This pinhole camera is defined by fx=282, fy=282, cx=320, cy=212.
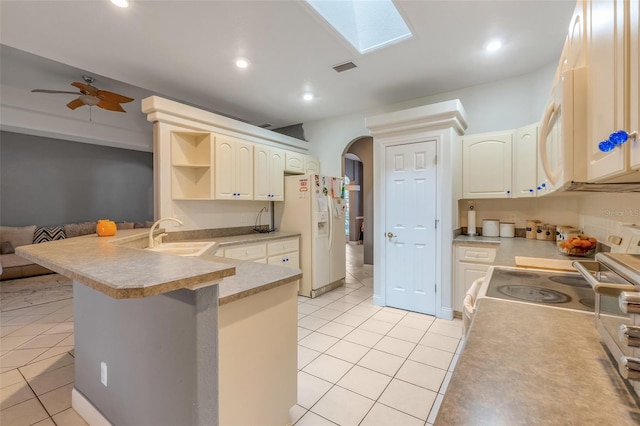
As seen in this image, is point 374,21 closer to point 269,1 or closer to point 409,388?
point 269,1

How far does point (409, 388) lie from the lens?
6.55ft

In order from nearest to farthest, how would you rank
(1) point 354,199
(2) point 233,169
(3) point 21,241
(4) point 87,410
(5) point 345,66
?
(4) point 87,410
(5) point 345,66
(2) point 233,169
(3) point 21,241
(1) point 354,199

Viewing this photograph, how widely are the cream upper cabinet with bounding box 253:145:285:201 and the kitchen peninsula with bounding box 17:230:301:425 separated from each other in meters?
2.45

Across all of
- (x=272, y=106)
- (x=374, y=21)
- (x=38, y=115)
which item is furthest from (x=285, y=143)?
(x=38, y=115)

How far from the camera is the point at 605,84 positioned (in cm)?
76

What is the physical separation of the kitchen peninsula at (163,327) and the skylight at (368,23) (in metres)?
2.22

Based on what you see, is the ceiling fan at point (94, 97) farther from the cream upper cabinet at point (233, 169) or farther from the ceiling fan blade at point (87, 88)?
the cream upper cabinet at point (233, 169)

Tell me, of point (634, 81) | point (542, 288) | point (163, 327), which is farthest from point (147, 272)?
point (542, 288)

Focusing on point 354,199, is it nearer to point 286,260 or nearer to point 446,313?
point 286,260

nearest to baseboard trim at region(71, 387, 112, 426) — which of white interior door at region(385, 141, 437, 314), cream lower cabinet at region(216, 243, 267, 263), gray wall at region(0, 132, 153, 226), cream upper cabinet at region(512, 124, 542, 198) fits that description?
cream lower cabinet at region(216, 243, 267, 263)

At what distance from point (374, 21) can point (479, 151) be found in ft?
6.03

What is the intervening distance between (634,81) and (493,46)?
8.81ft

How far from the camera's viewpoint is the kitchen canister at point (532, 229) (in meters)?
3.14

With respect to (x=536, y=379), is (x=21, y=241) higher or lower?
lower
